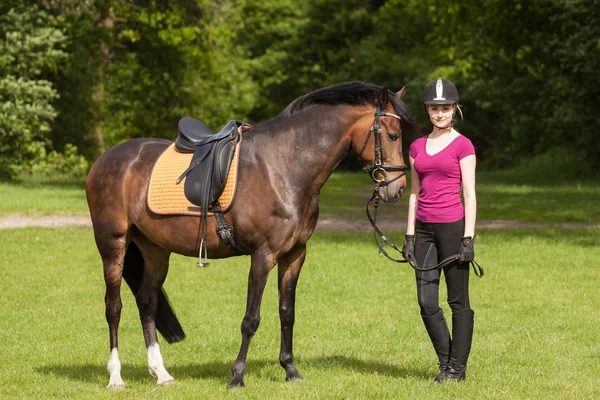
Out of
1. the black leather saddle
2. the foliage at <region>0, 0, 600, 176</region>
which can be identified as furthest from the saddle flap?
the foliage at <region>0, 0, 600, 176</region>

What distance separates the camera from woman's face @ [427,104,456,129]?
6828 millimetres

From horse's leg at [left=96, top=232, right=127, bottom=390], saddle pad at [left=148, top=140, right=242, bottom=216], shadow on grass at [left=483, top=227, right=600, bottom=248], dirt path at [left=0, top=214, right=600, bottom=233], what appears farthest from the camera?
dirt path at [left=0, top=214, right=600, bottom=233]

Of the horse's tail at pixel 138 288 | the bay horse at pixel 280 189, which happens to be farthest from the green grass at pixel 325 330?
the bay horse at pixel 280 189

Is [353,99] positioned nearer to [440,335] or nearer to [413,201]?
[413,201]

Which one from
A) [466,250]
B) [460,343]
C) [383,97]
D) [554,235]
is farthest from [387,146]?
[554,235]

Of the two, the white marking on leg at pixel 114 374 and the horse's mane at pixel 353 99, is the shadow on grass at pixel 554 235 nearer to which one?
the horse's mane at pixel 353 99

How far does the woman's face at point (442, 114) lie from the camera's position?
683cm

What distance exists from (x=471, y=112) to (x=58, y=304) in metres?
36.1

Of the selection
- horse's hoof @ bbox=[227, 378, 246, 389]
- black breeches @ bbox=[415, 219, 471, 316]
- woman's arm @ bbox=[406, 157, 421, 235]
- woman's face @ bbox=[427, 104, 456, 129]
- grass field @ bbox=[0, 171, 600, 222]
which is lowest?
grass field @ bbox=[0, 171, 600, 222]

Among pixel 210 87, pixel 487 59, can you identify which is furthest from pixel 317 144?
pixel 210 87

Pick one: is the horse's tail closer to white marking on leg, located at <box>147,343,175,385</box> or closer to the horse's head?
white marking on leg, located at <box>147,343,175,385</box>

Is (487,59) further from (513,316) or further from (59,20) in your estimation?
(513,316)

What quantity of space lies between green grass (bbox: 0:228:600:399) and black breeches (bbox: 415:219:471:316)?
613 mm

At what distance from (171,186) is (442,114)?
6.96 ft
